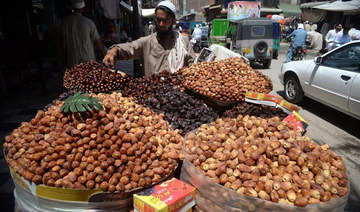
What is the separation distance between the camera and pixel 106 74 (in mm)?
3016

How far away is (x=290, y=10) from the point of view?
3625 centimetres

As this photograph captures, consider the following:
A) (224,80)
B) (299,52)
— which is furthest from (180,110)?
(299,52)

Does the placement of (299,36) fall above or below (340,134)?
above

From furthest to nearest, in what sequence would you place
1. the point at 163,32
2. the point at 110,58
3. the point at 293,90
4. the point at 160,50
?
the point at 293,90
the point at 160,50
the point at 163,32
the point at 110,58

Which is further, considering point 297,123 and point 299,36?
point 299,36

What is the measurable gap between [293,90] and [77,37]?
5.89 metres

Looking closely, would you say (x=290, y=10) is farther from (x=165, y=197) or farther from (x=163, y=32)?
(x=165, y=197)

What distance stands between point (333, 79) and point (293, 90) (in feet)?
5.26

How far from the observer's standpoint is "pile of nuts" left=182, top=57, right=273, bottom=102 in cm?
288

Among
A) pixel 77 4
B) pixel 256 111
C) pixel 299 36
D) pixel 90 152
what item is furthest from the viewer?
pixel 299 36

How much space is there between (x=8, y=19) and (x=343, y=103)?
10.9m

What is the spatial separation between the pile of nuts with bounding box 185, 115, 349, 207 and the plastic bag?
0.04 metres

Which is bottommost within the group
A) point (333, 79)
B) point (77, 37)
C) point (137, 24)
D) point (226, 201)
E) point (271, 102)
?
point (333, 79)

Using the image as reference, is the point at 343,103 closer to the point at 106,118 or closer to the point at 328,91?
the point at 328,91
